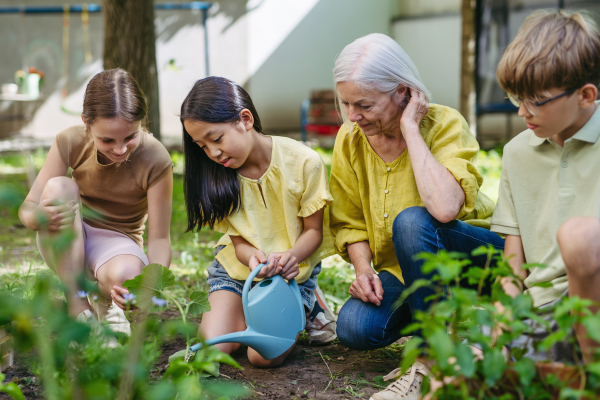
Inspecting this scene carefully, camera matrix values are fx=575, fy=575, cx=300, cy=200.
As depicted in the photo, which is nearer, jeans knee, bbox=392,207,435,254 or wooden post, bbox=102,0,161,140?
jeans knee, bbox=392,207,435,254

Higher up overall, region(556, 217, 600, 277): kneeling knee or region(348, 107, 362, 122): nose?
region(348, 107, 362, 122): nose

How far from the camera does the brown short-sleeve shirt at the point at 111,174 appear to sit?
2.06 m

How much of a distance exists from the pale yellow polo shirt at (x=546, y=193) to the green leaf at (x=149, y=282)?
2.86 ft

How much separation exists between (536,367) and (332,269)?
6.16 feet

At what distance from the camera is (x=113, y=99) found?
6.14ft

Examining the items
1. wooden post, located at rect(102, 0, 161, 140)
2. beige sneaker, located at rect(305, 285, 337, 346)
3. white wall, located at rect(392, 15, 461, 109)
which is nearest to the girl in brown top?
beige sneaker, located at rect(305, 285, 337, 346)

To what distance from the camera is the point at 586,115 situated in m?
1.33

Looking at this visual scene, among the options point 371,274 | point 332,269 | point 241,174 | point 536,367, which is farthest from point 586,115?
point 332,269

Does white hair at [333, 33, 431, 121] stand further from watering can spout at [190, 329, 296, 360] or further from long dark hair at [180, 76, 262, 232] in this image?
watering can spout at [190, 329, 296, 360]

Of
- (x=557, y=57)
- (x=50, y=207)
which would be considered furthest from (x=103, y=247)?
(x=557, y=57)

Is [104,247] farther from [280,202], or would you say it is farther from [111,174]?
[280,202]

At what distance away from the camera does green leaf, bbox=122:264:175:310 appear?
4.85ft

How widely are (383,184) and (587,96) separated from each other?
0.71 meters

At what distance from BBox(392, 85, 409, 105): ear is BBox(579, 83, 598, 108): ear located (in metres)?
0.58
